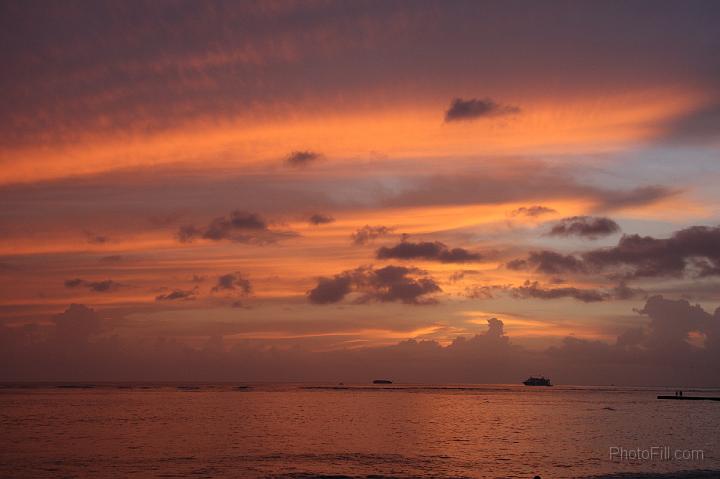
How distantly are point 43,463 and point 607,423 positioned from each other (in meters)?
101

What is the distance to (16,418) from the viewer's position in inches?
4936

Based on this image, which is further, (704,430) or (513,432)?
(704,430)

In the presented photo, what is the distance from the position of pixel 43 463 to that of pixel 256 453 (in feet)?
75.8

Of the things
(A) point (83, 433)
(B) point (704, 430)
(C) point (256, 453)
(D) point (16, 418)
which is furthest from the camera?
(D) point (16, 418)

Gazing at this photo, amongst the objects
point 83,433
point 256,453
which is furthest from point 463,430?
point 83,433

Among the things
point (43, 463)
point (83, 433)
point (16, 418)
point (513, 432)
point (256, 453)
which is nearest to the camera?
point (43, 463)

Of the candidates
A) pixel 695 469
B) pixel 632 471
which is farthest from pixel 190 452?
pixel 695 469

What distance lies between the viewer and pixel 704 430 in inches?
4560

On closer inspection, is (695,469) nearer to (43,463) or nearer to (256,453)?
(256,453)

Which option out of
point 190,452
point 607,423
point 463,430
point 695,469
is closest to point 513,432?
point 463,430

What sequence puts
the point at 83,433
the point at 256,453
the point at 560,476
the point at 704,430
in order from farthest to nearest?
the point at 704,430, the point at 83,433, the point at 256,453, the point at 560,476

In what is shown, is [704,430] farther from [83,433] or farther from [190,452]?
[83,433]

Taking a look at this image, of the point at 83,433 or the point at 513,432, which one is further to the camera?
the point at 513,432

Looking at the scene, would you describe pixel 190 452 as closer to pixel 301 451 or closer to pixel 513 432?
pixel 301 451
